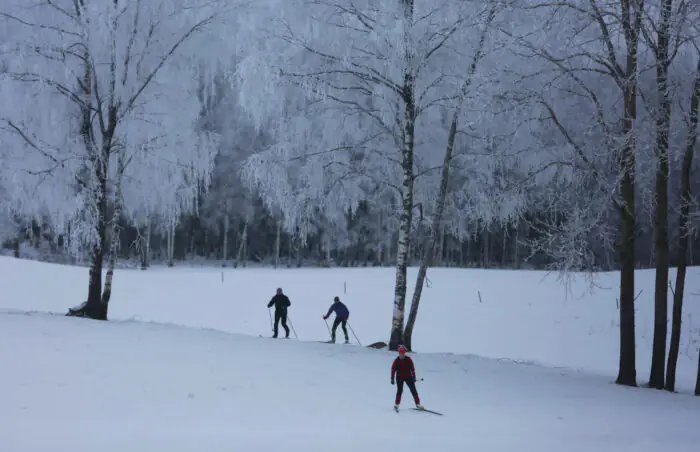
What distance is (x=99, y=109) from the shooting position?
13.4 metres

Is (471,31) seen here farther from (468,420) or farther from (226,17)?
(468,420)

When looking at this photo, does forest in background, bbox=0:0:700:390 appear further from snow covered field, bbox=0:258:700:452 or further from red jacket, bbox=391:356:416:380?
red jacket, bbox=391:356:416:380

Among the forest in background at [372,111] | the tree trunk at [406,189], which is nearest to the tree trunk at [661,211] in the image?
the forest in background at [372,111]

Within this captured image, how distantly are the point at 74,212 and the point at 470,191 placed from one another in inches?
353

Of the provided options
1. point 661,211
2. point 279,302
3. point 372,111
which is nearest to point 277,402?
point 372,111

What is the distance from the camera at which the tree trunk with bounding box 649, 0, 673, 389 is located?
10602 mm

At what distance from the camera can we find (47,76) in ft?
42.3

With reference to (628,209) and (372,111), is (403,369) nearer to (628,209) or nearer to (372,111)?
(628,209)

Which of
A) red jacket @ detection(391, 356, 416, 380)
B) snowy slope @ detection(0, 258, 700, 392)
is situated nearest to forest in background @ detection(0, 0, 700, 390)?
red jacket @ detection(391, 356, 416, 380)

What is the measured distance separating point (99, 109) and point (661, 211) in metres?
12.2

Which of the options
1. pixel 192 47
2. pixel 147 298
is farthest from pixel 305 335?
pixel 192 47

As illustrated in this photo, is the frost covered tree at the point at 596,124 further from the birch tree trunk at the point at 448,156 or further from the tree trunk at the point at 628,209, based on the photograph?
the birch tree trunk at the point at 448,156

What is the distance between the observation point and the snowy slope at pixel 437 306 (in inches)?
760

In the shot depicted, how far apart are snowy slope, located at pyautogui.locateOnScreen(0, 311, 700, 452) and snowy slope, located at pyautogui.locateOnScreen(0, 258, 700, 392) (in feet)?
21.6
